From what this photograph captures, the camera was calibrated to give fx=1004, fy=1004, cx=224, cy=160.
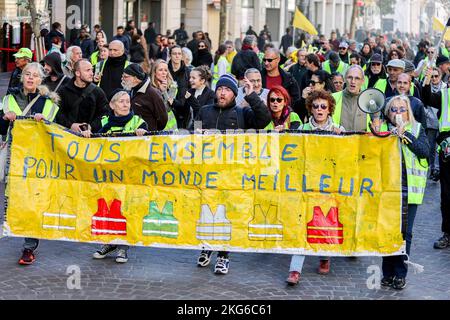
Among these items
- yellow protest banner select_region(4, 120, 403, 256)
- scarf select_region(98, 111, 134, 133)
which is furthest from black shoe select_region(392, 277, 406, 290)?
scarf select_region(98, 111, 134, 133)

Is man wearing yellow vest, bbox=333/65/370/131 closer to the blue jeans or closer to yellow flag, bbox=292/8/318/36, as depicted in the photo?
the blue jeans

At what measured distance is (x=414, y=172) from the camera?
8398mm

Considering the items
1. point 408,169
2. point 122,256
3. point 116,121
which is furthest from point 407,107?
point 122,256

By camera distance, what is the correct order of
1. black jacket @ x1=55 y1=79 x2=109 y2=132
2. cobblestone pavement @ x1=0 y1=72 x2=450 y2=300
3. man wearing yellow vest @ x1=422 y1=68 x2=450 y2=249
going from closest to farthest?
cobblestone pavement @ x1=0 y1=72 x2=450 y2=300
man wearing yellow vest @ x1=422 y1=68 x2=450 y2=249
black jacket @ x1=55 y1=79 x2=109 y2=132

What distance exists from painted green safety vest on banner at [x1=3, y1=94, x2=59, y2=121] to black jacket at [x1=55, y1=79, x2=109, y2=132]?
1.78 feet

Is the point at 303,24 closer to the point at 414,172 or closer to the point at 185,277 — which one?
the point at 414,172

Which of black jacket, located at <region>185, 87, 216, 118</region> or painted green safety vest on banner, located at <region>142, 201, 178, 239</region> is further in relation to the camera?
black jacket, located at <region>185, 87, 216, 118</region>

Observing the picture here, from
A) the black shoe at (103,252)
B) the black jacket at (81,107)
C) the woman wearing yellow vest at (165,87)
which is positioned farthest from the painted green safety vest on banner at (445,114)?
the black shoe at (103,252)

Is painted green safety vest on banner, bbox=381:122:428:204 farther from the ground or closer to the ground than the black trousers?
farther from the ground

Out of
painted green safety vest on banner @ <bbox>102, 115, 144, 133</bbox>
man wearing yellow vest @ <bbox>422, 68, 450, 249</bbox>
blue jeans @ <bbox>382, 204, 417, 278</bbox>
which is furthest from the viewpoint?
man wearing yellow vest @ <bbox>422, 68, 450, 249</bbox>

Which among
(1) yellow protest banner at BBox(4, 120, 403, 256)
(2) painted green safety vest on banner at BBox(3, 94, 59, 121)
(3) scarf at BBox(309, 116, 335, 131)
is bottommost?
(1) yellow protest banner at BBox(4, 120, 403, 256)

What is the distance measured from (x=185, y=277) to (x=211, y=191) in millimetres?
773

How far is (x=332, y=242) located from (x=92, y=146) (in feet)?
7.33

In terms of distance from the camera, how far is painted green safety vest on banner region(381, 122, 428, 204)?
329 inches
